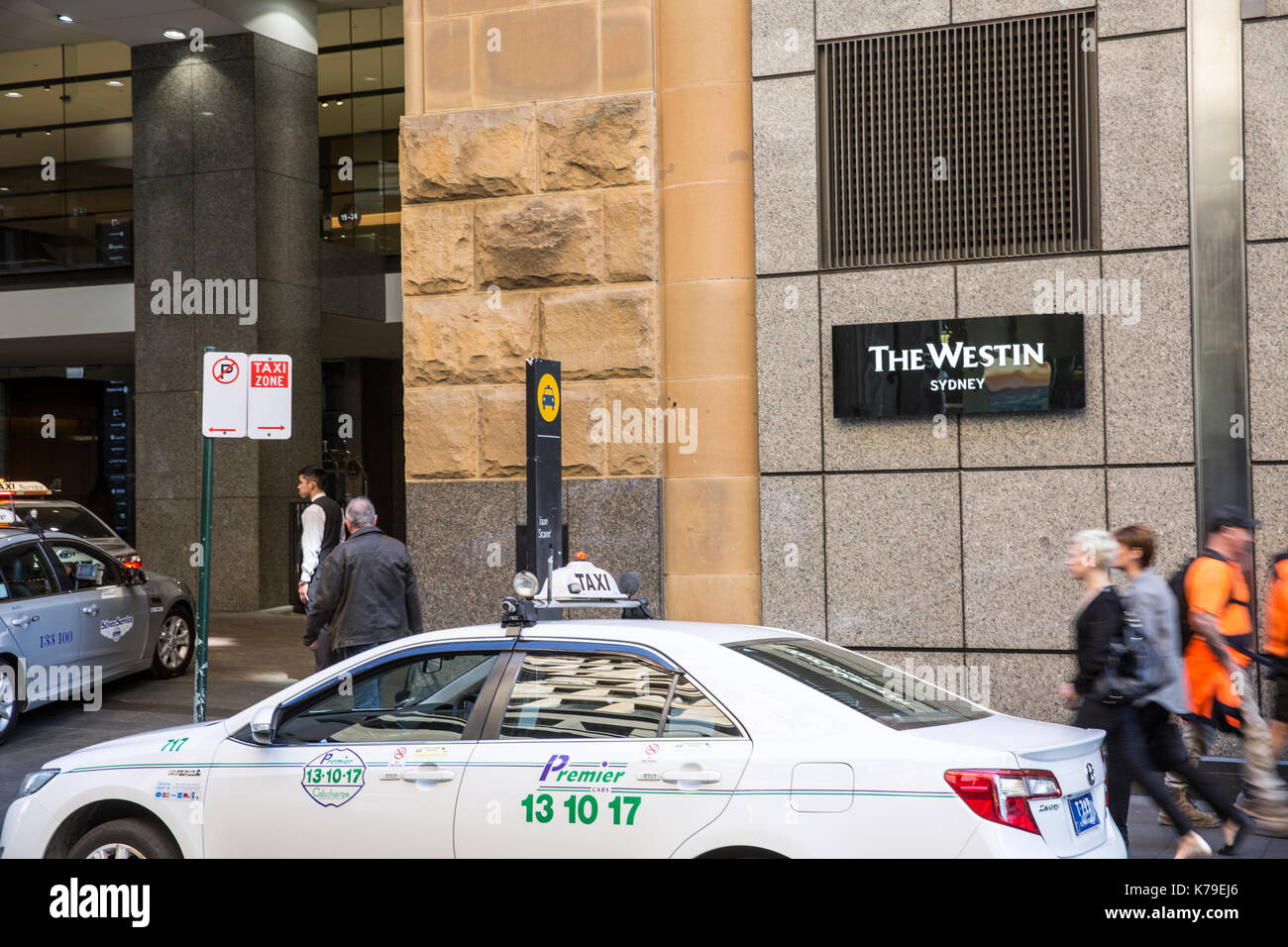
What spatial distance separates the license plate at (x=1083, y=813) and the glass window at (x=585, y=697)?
146 cm

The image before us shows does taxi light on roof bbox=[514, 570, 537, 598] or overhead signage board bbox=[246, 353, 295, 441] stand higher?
overhead signage board bbox=[246, 353, 295, 441]

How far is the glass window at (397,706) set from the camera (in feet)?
17.0

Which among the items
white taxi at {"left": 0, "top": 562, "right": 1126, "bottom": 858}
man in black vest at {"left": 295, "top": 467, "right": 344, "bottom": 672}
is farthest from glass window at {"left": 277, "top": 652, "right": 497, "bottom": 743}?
man in black vest at {"left": 295, "top": 467, "right": 344, "bottom": 672}

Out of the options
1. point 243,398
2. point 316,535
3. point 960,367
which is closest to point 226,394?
point 243,398

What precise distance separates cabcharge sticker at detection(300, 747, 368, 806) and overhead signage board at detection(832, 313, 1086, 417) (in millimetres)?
5855

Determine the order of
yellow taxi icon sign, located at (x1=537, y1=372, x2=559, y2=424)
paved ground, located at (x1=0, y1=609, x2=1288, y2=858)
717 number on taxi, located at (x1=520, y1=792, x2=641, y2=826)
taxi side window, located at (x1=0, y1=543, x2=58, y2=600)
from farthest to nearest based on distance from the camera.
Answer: taxi side window, located at (x1=0, y1=543, x2=58, y2=600)
yellow taxi icon sign, located at (x1=537, y1=372, x2=559, y2=424)
paved ground, located at (x1=0, y1=609, x2=1288, y2=858)
717 number on taxi, located at (x1=520, y1=792, x2=641, y2=826)

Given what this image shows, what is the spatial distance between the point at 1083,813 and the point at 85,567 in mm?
9771

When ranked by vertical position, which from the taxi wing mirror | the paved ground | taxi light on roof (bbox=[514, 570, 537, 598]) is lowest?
the paved ground

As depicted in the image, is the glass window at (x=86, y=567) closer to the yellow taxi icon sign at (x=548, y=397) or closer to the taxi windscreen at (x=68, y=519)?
the taxi windscreen at (x=68, y=519)

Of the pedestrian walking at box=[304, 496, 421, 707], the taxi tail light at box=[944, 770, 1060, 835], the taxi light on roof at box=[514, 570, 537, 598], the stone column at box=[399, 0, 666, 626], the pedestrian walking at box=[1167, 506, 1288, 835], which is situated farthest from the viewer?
the stone column at box=[399, 0, 666, 626]

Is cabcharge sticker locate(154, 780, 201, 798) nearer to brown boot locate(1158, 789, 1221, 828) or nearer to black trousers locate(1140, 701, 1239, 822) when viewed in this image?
black trousers locate(1140, 701, 1239, 822)

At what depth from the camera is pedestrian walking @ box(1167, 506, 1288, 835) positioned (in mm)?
6887

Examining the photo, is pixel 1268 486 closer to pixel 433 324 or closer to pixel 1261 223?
pixel 1261 223
